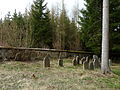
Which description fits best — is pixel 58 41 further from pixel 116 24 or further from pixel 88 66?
pixel 88 66

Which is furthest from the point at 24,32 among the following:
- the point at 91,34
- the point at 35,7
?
the point at 35,7

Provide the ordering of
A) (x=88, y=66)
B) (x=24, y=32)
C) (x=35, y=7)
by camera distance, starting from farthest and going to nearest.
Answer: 1. (x=35, y=7)
2. (x=24, y=32)
3. (x=88, y=66)

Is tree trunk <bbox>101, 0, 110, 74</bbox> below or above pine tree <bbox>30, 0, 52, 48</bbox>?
below

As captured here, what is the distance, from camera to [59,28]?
15398 mm

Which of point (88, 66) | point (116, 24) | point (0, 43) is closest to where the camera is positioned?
point (88, 66)

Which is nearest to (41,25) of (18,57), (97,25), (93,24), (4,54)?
(93,24)

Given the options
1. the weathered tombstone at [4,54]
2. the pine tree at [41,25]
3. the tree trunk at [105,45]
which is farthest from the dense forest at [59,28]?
the tree trunk at [105,45]

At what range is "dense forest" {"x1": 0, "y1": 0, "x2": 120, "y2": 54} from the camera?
9.45m

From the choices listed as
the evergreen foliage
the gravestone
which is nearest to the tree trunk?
the gravestone

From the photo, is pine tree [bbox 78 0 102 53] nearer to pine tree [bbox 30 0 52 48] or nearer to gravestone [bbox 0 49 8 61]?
pine tree [bbox 30 0 52 48]

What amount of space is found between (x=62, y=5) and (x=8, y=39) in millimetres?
9715

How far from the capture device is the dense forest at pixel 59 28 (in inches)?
372

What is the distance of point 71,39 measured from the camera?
15648mm

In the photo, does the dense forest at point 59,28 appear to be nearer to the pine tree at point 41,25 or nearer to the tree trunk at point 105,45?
the pine tree at point 41,25
